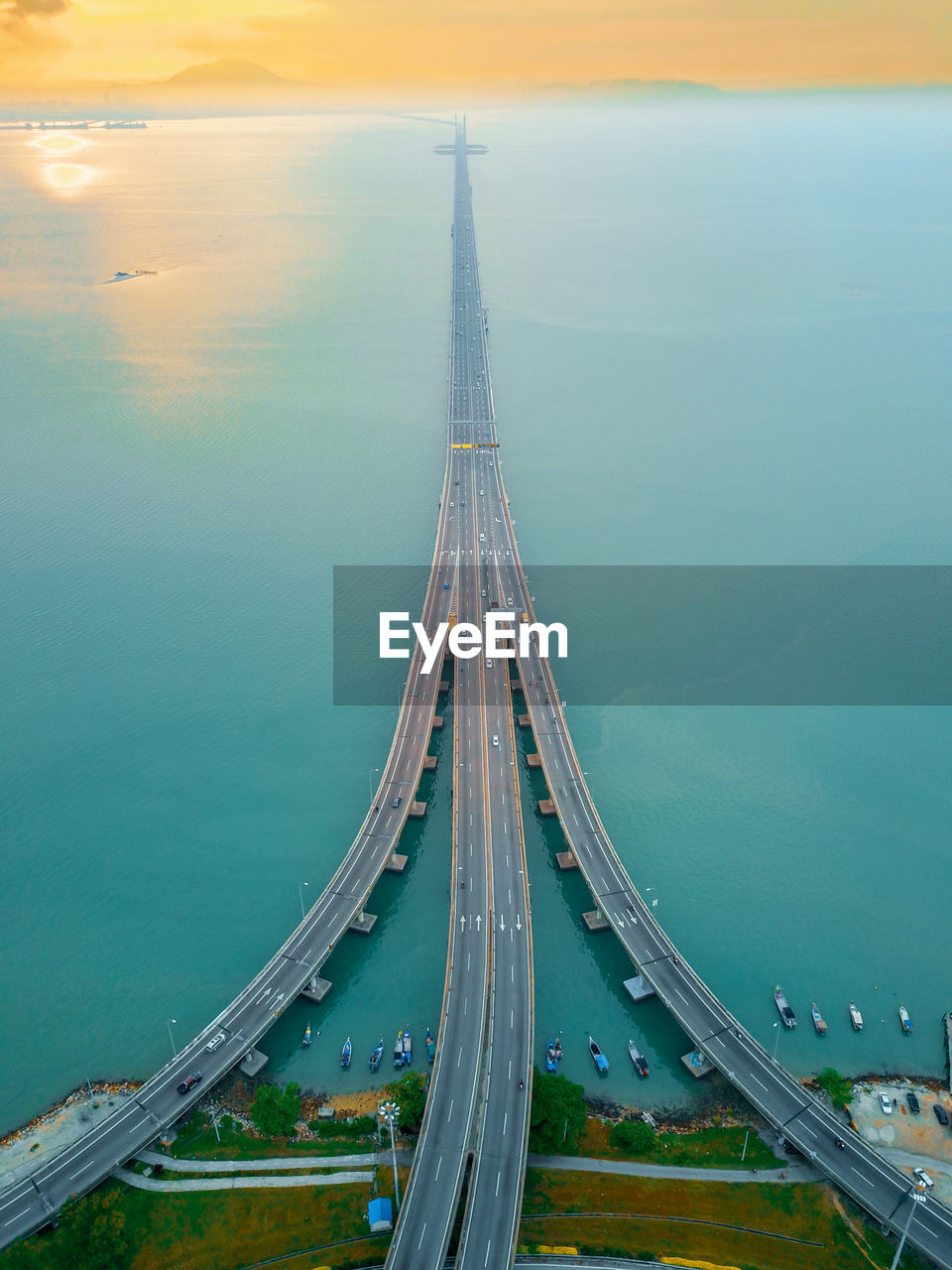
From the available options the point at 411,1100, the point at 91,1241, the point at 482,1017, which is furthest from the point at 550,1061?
the point at 91,1241

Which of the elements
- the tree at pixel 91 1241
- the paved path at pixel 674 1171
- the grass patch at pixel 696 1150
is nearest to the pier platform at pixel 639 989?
the grass patch at pixel 696 1150

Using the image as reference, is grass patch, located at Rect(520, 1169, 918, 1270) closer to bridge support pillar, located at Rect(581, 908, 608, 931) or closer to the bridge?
the bridge

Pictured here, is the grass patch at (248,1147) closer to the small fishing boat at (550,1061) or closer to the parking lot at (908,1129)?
the small fishing boat at (550,1061)

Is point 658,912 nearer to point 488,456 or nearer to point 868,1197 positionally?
point 868,1197

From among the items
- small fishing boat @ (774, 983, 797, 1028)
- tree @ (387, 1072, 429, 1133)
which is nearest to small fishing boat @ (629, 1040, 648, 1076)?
small fishing boat @ (774, 983, 797, 1028)

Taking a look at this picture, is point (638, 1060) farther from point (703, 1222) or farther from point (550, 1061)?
point (703, 1222)
